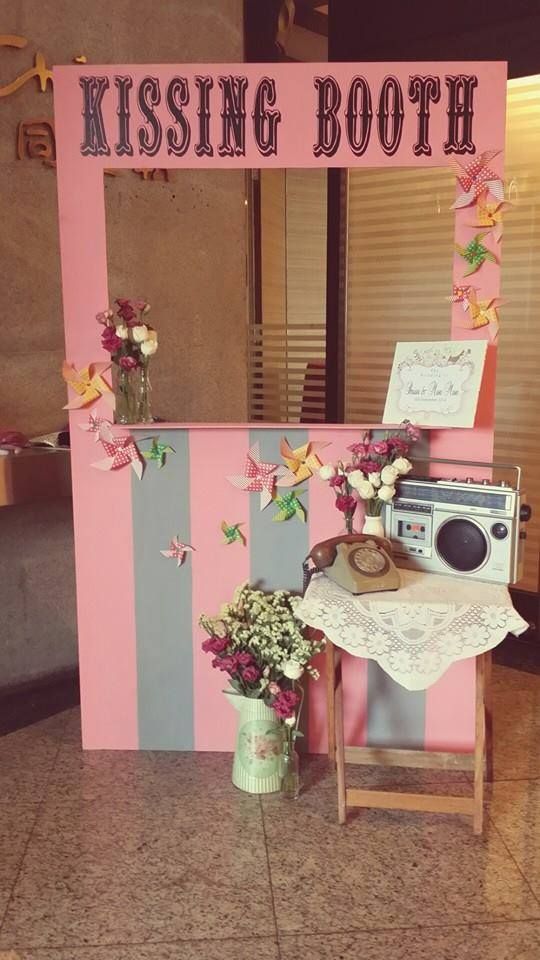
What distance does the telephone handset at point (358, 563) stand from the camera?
7.22ft

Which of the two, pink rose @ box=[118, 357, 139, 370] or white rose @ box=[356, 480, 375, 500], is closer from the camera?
white rose @ box=[356, 480, 375, 500]

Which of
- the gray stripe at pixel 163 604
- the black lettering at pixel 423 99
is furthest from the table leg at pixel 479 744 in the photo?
the black lettering at pixel 423 99

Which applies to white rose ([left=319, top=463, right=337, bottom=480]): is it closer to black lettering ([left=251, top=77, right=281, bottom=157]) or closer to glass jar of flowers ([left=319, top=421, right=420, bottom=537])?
glass jar of flowers ([left=319, top=421, right=420, bottom=537])

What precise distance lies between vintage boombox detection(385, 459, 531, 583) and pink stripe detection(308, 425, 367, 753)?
202 mm

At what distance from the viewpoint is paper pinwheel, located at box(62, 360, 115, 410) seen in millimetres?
2535

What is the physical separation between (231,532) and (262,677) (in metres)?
0.42

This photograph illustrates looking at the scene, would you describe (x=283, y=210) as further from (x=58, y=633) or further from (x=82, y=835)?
(x=82, y=835)

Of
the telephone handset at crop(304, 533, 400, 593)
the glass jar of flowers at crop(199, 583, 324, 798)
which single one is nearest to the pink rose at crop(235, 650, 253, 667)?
the glass jar of flowers at crop(199, 583, 324, 798)

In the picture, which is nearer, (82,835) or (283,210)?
(82,835)

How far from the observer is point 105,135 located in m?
2.42

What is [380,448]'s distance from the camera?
92.4 inches

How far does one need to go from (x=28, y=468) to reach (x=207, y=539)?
1.95 ft

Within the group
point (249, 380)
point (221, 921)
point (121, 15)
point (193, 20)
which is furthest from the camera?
point (249, 380)

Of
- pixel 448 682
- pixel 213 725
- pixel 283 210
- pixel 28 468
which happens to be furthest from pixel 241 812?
pixel 283 210
